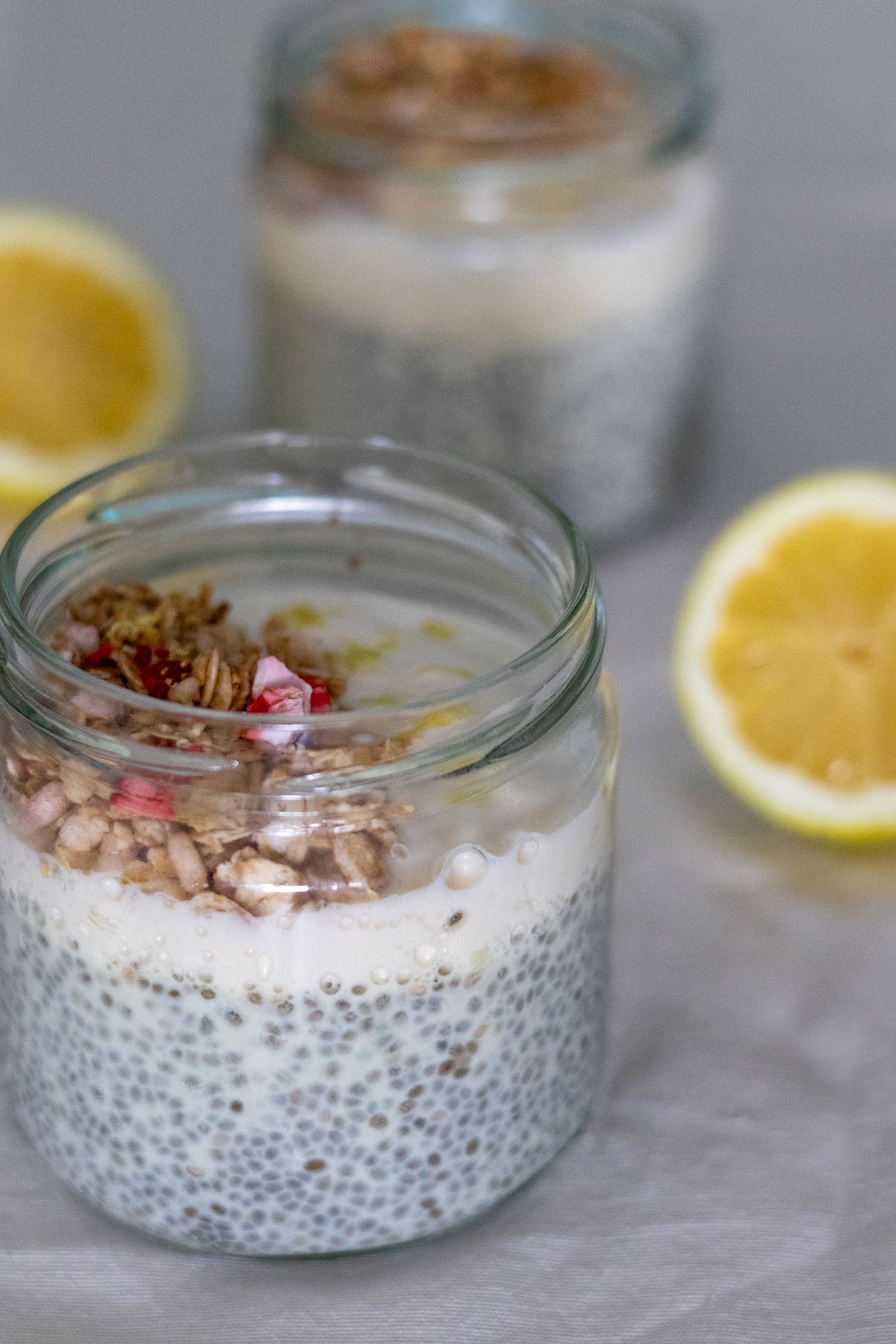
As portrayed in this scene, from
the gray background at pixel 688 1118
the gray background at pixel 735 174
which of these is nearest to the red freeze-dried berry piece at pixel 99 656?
the gray background at pixel 688 1118

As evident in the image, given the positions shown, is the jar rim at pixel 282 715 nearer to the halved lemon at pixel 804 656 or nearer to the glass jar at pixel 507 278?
the halved lemon at pixel 804 656

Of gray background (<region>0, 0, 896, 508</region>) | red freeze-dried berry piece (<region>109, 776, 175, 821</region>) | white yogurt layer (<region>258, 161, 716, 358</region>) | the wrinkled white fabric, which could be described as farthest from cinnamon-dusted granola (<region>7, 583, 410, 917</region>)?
gray background (<region>0, 0, 896, 508</region>)

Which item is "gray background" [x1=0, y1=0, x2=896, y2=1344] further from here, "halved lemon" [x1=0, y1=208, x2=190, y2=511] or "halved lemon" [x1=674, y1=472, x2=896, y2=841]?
"halved lemon" [x1=0, y1=208, x2=190, y2=511]

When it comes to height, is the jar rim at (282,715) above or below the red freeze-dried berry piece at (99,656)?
above

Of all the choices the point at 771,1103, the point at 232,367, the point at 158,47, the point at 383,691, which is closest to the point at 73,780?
the point at 383,691

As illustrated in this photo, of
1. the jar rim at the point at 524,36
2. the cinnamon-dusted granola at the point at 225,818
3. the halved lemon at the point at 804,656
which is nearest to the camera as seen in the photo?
the cinnamon-dusted granola at the point at 225,818

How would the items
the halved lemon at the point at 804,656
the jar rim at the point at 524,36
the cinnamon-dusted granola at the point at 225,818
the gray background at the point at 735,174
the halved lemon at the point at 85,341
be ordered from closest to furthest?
the cinnamon-dusted granola at the point at 225,818 < the halved lemon at the point at 804,656 < the jar rim at the point at 524,36 < the halved lemon at the point at 85,341 < the gray background at the point at 735,174

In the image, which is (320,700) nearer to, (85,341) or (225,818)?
(225,818)

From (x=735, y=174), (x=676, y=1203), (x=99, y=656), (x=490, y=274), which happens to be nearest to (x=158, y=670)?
(x=99, y=656)
